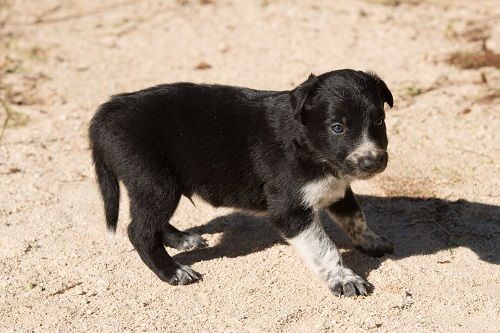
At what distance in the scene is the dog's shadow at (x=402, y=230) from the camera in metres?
6.38

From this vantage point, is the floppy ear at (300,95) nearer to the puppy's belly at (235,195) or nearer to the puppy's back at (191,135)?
the puppy's back at (191,135)

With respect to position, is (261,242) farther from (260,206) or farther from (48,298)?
(48,298)

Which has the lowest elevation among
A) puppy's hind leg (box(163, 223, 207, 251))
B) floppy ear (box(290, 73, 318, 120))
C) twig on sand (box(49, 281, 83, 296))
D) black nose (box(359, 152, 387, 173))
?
puppy's hind leg (box(163, 223, 207, 251))

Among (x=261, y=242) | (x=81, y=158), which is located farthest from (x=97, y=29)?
(x=261, y=242)

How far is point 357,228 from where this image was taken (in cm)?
635

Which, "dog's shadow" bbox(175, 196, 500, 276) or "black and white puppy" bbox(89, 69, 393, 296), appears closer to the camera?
"black and white puppy" bbox(89, 69, 393, 296)

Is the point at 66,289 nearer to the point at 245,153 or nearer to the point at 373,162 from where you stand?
the point at 245,153

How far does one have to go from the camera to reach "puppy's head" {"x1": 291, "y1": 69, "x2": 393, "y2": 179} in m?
5.57

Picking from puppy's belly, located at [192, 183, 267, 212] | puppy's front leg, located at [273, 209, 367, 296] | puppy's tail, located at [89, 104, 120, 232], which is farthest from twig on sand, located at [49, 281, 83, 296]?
puppy's front leg, located at [273, 209, 367, 296]

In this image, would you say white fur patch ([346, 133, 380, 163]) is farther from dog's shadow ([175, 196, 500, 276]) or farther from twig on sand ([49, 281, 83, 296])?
twig on sand ([49, 281, 83, 296])

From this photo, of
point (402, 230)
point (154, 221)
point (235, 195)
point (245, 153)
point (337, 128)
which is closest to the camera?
point (337, 128)

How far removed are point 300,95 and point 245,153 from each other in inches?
26.9

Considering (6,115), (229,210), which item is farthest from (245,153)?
(6,115)

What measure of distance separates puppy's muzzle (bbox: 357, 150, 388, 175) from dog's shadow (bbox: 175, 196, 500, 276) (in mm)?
967
